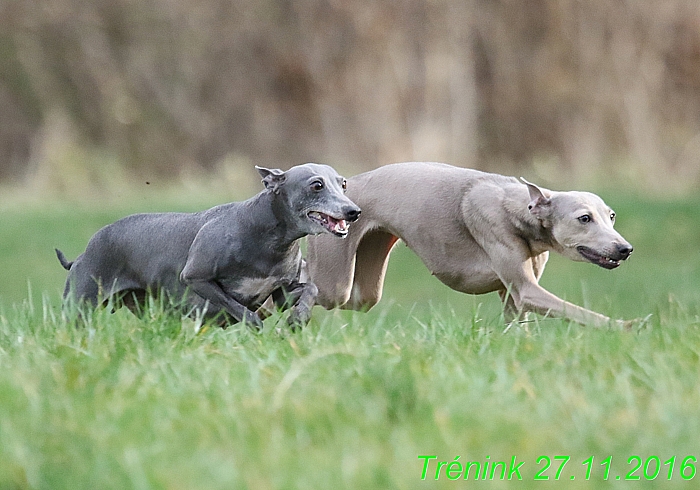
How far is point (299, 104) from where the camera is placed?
21.5 m

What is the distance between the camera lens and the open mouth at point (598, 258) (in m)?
5.58

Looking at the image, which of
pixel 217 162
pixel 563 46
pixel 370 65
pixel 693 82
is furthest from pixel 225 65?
pixel 693 82

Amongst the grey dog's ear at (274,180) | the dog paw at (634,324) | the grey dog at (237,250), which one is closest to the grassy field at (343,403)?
the dog paw at (634,324)

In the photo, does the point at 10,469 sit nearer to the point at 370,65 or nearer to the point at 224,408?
the point at 224,408

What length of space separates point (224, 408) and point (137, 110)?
2077 centimetres

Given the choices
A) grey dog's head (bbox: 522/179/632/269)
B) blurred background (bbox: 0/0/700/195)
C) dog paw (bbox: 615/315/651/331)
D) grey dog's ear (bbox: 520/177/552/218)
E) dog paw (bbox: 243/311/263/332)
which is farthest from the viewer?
blurred background (bbox: 0/0/700/195)

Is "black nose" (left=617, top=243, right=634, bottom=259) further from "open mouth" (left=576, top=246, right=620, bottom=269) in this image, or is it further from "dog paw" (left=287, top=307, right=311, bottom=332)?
"dog paw" (left=287, top=307, right=311, bottom=332)

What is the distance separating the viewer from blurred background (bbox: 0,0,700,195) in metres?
19.0

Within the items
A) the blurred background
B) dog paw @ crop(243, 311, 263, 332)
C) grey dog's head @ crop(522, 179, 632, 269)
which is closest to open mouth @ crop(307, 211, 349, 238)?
dog paw @ crop(243, 311, 263, 332)

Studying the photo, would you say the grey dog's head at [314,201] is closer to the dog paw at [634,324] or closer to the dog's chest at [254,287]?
the dog's chest at [254,287]

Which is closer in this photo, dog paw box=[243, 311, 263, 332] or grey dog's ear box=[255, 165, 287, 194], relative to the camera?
dog paw box=[243, 311, 263, 332]

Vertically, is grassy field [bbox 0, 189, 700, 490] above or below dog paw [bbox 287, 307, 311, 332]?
above

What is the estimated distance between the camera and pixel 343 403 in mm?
3662

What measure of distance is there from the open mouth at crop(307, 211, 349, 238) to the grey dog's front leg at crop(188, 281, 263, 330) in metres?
0.54
